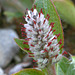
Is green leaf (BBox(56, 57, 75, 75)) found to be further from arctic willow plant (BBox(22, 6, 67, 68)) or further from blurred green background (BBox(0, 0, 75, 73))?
blurred green background (BBox(0, 0, 75, 73))

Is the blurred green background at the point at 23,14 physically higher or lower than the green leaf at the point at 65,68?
higher

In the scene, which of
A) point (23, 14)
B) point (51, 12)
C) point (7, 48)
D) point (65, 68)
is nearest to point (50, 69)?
point (65, 68)

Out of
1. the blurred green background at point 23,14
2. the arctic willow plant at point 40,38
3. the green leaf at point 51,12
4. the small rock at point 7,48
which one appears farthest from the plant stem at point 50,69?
the small rock at point 7,48

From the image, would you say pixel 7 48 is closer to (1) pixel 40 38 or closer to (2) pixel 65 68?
(2) pixel 65 68

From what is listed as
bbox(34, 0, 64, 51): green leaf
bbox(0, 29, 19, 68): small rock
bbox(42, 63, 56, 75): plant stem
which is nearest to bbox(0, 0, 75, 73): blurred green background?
bbox(0, 29, 19, 68): small rock

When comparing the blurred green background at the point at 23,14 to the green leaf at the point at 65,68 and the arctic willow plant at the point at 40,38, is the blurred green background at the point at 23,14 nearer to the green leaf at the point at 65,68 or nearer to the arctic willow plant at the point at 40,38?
the green leaf at the point at 65,68

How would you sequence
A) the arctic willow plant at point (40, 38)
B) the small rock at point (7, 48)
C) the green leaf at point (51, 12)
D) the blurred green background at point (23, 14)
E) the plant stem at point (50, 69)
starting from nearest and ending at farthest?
1. the arctic willow plant at point (40, 38)
2. the plant stem at point (50, 69)
3. the green leaf at point (51, 12)
4. the blurred green background at point (23, 14)
5. the small rock at point (7, 48)

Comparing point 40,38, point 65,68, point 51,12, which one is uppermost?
point 51,12

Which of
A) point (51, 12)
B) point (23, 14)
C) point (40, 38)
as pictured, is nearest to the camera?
point (40, 38)
